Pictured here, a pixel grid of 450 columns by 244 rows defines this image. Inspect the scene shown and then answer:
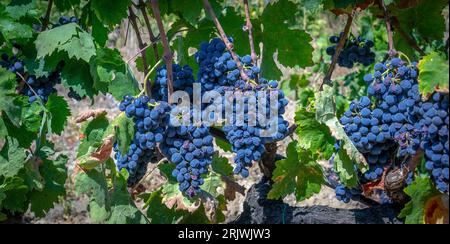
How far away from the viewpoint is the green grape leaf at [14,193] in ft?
9.13

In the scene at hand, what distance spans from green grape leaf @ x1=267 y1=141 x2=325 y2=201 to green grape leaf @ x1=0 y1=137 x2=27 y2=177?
1.06 m

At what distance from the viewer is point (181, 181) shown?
7.56ft

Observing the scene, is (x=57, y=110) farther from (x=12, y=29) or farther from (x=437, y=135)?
(x=437, y=135)

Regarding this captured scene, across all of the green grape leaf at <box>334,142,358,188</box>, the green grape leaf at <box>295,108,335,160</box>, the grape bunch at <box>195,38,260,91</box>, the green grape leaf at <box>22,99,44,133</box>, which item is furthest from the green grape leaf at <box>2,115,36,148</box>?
the green grape leaf at <box>334,142,358,188</box>

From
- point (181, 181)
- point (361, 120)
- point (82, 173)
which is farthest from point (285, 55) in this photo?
point (82, 173)

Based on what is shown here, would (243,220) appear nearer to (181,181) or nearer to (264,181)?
Answer: (264,181)

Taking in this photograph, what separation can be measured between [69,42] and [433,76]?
1378mm

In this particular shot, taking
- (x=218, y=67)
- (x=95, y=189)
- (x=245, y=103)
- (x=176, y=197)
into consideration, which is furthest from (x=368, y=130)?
(x=95, y=189)

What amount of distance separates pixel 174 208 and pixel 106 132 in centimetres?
50

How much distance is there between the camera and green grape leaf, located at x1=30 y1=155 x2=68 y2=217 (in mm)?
3139

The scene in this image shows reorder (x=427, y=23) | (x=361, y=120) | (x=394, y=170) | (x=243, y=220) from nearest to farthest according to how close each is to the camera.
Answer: (x=361, y=120) → (x=394, y=170) → (x=427, y=23) → (x=243, y=220)

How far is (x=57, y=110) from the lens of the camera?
2.96 metres

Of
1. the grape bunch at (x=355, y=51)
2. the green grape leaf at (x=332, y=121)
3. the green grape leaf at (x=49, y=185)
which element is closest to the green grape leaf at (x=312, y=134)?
the green grape leaf at (x=332, y=121)

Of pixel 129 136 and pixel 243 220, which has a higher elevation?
pixel 129 136
